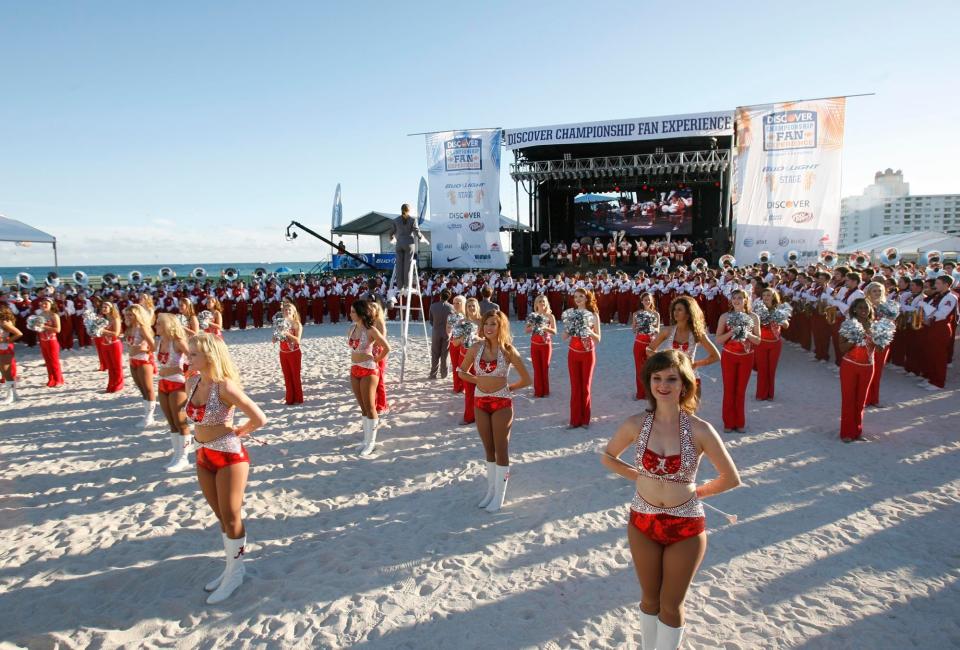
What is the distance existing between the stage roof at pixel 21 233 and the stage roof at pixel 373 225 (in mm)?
15104

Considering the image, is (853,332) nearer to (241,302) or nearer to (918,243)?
(241,302)

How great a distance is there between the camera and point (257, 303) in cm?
1967

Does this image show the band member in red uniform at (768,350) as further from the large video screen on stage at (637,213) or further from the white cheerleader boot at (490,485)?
the large video screen on stage at (637,213)

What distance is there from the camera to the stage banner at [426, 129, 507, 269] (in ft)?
77.8

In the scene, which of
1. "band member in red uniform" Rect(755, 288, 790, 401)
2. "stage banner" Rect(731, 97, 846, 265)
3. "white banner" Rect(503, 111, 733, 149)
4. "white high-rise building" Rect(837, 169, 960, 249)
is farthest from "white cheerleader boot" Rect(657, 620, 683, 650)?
"white high-rise building" Rect(837, 169, 960, 249)

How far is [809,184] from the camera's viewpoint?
66.2ft

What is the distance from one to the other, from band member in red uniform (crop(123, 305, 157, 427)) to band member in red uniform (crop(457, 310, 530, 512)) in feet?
17.2

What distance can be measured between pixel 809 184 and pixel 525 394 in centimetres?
1731

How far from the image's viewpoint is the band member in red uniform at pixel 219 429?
12.5 ft

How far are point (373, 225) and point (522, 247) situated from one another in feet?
43.5

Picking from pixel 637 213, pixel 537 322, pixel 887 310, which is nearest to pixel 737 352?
pixel 887 310

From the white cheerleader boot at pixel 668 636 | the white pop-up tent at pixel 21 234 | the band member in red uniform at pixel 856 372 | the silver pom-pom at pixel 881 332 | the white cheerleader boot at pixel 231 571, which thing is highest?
the white pop-up tent at pixel 21 234

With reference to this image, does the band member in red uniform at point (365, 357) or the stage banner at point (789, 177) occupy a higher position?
the stage banner at point (789, 177)

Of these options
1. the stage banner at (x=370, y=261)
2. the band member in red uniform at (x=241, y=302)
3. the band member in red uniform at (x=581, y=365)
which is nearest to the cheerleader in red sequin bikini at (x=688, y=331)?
the band member in red uniform at (x=581, y=365)
